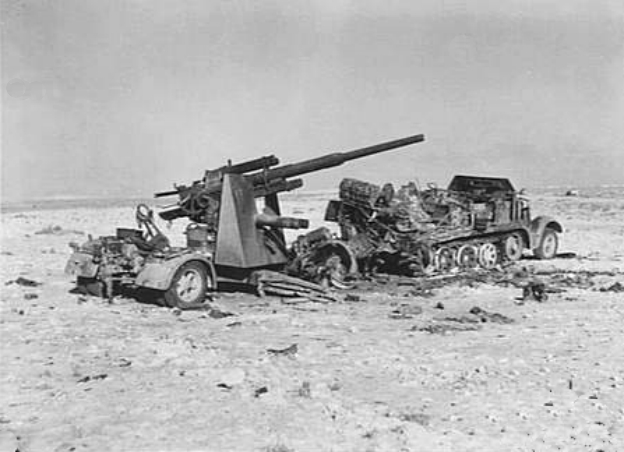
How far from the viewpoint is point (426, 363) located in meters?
9.87

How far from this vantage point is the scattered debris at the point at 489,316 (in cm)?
1277

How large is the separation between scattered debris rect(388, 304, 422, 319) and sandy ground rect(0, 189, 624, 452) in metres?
0.03

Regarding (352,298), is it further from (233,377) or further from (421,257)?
(233,377)

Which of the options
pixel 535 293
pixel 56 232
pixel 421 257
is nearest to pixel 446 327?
pixel 535 293

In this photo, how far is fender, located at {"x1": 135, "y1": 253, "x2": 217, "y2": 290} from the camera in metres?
13.8

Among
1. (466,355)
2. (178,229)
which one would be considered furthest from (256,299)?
(178,229)

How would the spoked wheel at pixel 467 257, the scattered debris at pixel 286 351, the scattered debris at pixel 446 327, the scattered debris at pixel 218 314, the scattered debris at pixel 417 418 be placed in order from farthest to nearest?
the spoked wheel at pixel 467 257
the scattered debris at pixel 218 314
the scattered debris at pixel 446 327
the scattered debris at pixel 286 351
the scattered debris at pixel 417 418

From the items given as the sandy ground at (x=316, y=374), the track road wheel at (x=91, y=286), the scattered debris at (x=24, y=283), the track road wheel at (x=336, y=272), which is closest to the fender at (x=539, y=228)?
the sandy ground at (x=316, y=374)

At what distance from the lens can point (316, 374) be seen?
934 centimetres

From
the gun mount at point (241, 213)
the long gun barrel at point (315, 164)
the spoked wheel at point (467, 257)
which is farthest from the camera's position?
the spoked wheel at point (467, 257)

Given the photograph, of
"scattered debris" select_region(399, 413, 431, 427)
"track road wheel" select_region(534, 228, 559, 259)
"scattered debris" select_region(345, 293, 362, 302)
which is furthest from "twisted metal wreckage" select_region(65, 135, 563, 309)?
"scattered debris" select_region(399, 413, 431, 427)

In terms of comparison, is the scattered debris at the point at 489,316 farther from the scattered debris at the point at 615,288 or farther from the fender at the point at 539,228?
the fender at the point at 539,228

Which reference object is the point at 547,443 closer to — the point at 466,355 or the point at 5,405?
the point at 466,355

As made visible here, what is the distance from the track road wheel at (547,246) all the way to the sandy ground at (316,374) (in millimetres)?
5916
